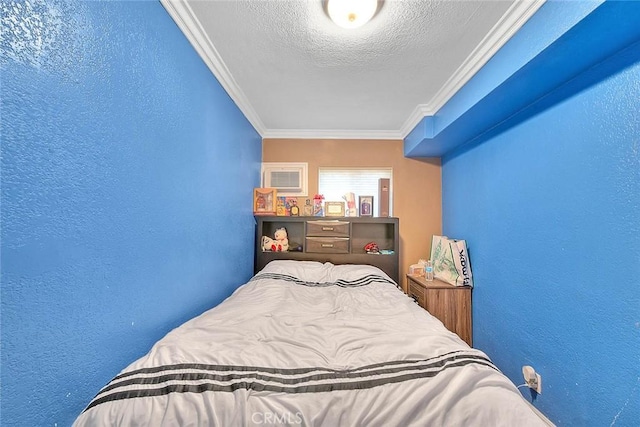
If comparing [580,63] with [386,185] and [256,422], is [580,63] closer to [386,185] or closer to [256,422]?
[386,185]

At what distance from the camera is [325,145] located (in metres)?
3.04

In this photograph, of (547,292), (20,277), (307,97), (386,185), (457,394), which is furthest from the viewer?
(386,185)

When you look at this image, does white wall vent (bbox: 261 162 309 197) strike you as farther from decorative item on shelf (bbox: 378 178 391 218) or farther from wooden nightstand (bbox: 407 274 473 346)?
wooden nightstand (bbox: 407 274 473 346)

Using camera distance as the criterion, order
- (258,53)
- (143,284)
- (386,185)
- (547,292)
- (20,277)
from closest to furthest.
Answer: (20,277) → (143,284) → (547,292) → (258,53) → (386,185)

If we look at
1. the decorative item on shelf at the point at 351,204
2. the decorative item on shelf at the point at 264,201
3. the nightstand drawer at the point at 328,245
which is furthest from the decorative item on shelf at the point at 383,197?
the decorative item on shelf at the point at 264,201

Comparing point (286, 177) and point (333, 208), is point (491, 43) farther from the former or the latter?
point (286, 177)

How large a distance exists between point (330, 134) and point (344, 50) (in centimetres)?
140

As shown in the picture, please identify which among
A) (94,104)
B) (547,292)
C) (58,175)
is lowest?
(547,292)

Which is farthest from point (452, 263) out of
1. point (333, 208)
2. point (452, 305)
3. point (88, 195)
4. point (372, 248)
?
point (88, 195)

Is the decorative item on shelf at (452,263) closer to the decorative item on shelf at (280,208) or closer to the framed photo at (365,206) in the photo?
the framed photo at (365,206)

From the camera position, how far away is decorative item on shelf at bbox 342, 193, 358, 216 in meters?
2.90

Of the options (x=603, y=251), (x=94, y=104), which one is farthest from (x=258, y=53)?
(x=603, y=251)

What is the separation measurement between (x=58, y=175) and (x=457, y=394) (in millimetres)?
1441

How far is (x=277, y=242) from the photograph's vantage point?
2.86 meters
